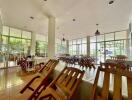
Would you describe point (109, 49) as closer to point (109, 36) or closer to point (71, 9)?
point (109, 36)

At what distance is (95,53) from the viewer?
11852 mm

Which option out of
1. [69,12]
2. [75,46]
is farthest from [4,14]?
[75,46]

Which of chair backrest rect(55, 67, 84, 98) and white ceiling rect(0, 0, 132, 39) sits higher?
white ceiling rect(0, 0, 132, 39)

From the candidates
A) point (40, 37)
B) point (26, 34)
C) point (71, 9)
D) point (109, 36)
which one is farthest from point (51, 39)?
point (109, 36)

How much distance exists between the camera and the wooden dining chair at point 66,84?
1.46 meters

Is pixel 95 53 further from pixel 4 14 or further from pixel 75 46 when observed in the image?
pixel 4 14

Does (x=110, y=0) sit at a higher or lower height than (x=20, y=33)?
higher

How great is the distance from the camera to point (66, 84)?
5.32ft

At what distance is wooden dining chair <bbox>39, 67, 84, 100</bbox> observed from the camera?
1.46m

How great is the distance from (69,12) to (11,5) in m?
2.82

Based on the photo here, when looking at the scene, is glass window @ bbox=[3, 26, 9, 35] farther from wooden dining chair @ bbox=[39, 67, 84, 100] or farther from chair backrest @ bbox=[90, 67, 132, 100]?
chair backrest @ bbox=[90, 67, 132, 100]

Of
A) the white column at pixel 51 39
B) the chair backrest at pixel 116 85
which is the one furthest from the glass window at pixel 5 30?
the chair backrest at pixel 116 85

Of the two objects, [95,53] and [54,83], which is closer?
[54,83]

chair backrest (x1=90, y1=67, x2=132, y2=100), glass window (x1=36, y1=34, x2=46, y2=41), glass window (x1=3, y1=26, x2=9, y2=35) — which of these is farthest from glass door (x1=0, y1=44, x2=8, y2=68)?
chair backrest (x1=90, y1=67, x2=132, y2=100)
